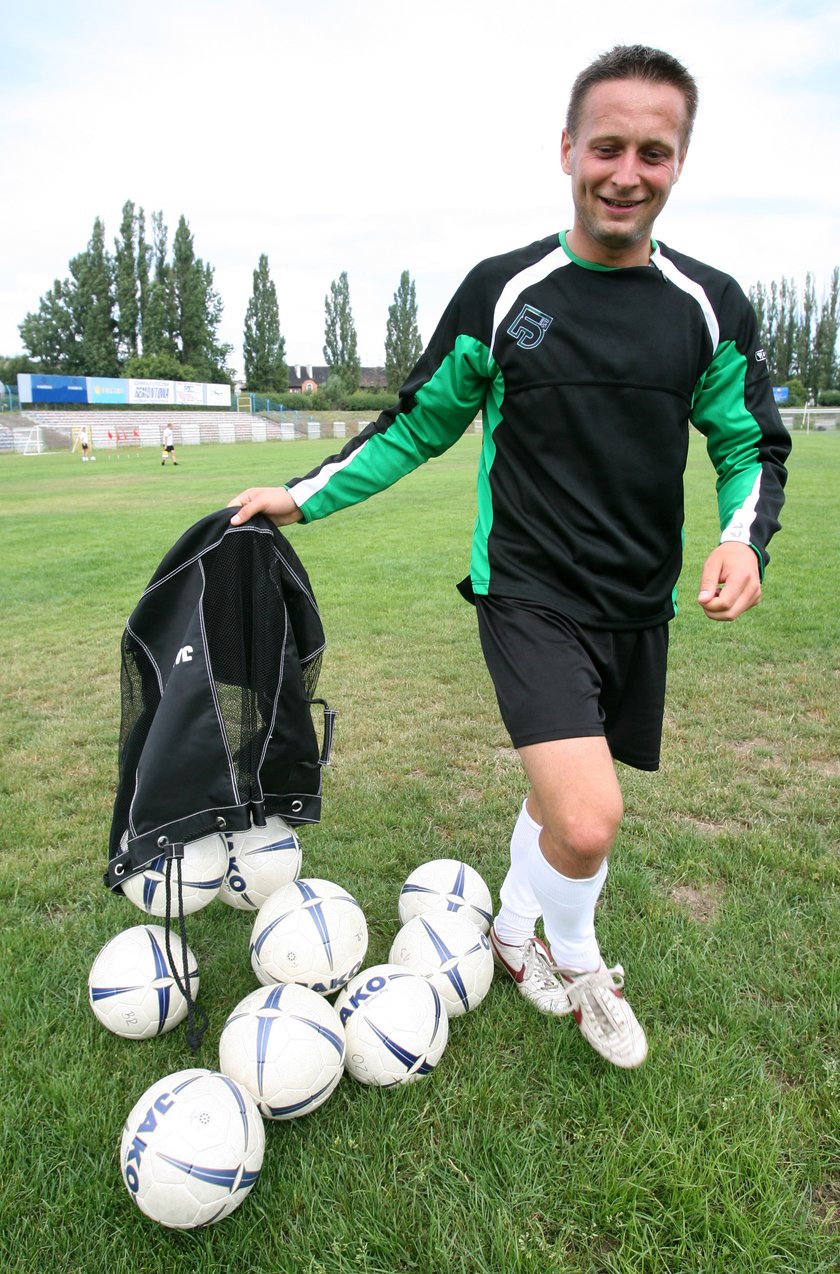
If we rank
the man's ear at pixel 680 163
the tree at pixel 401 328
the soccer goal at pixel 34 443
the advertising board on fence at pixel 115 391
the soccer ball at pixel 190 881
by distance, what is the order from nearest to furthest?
the man's ear at pixel 680 163 < the soccer ball at pixel 190 881 < the soccer goal at pixel 34 443 < the advertising board on fence at pixel 115 391 < the tree at pixel 401 328

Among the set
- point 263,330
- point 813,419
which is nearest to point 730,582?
point 813,419

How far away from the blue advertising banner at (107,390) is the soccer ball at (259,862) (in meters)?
56.1

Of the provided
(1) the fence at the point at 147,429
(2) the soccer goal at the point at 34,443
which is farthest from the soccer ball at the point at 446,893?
(2) the soccer goal at the point at 34,443

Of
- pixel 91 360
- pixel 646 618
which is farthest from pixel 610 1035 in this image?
pixel 91 360

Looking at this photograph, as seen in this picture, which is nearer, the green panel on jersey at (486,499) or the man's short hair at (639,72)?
the man's short hair at (639,72)

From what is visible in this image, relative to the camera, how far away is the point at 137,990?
2.58 metres

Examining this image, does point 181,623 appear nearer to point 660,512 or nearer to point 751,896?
point 660,512

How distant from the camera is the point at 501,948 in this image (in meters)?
2.92

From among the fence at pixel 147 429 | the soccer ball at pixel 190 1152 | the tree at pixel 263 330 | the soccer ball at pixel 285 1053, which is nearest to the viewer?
the soccer ball at pixel 190 1152

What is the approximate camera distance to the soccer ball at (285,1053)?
225cm

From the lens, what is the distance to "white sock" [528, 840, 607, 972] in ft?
7.88

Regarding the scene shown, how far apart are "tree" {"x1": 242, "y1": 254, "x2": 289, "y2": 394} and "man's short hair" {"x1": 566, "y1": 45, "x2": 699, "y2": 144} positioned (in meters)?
78.5

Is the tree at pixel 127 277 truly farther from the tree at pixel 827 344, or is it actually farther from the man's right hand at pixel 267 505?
the man's right hand at pixel 267 505

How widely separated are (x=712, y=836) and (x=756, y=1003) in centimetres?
117
